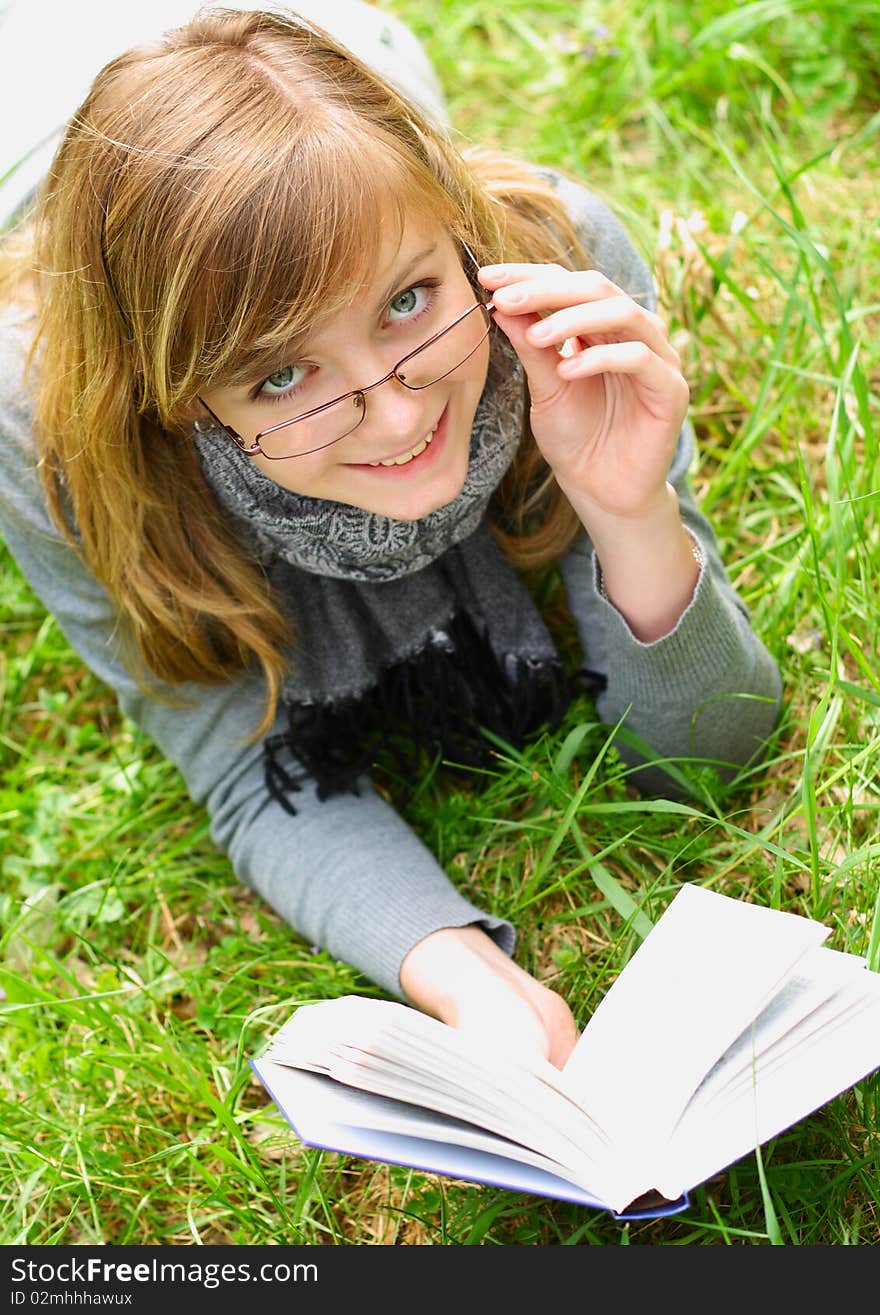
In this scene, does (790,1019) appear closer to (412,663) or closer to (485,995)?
(485,995)

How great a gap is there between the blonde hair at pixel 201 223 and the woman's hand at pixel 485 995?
2.24ft

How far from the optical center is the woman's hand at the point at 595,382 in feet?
4.88

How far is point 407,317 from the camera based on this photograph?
4.85 feet

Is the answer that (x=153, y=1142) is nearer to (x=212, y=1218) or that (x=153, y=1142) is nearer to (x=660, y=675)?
(x=212, y=1218)

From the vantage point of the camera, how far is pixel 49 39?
219cm

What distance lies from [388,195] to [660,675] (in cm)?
72

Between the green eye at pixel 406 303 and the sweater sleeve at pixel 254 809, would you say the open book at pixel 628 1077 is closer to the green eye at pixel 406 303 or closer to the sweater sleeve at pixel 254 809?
the sweater sleeve at pixel 254 809

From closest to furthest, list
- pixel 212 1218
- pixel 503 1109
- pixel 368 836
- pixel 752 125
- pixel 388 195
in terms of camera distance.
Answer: pixel 503 1109
pixel 388 195
pixel 212 1218
pixel 368 836
pixel 752 125

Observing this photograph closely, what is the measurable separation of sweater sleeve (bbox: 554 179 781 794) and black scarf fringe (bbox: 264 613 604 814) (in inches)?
3.9

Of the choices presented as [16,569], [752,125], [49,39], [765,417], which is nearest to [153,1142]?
[16,569]

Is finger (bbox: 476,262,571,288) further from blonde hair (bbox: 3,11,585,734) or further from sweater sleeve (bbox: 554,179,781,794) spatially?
sweater sleeve (bbox: 554,179,781,794)

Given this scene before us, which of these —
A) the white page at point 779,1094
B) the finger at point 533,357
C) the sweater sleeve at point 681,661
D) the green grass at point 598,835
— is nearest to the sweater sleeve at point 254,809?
the green grass at point 598,835

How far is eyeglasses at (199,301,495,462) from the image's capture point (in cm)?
148

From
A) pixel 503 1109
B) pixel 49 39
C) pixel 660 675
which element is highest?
pixel 49 39
